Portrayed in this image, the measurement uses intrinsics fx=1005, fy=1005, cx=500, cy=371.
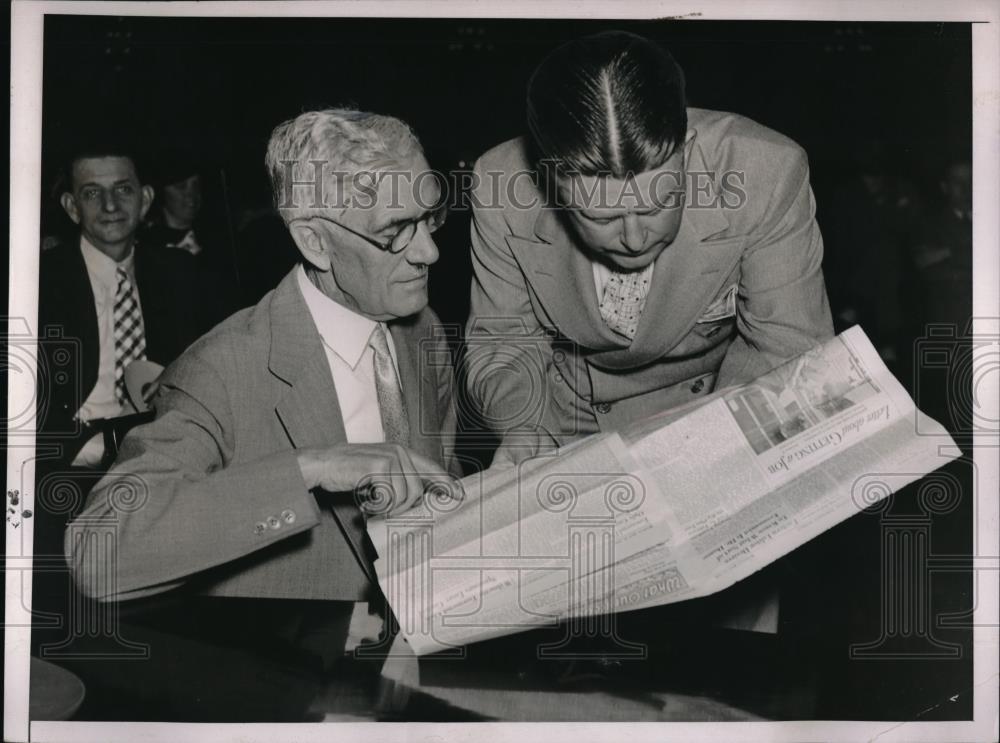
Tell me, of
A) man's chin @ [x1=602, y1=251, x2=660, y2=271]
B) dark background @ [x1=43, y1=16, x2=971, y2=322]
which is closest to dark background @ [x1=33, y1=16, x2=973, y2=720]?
dark background @ [x1=43, y1=16, x2=971, y2=322]

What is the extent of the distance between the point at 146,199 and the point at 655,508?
87cm

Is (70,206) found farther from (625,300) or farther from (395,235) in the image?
(625,300)

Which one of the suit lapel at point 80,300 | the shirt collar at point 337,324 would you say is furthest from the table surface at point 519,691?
the suit lapel at point 80,300

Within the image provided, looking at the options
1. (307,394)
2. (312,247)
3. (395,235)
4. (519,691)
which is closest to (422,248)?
(395,235)

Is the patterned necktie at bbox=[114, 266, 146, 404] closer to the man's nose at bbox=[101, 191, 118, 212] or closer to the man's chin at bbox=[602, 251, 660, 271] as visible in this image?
the man's nose at bbox=[101, 191, 118, 212]

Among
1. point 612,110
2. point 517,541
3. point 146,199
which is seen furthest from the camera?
point 146,199

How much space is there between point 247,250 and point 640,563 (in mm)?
711

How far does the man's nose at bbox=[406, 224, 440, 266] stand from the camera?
1421 millimetres

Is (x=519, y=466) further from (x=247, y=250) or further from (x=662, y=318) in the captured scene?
(x=247, y=250)

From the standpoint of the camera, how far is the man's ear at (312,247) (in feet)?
4.65

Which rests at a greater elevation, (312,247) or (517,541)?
(312,247)

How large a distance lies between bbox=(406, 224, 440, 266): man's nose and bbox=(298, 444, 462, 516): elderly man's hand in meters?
0.28

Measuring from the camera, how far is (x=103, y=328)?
1.50 metres

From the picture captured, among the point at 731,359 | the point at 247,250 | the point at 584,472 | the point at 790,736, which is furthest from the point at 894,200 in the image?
the point at 247,250
